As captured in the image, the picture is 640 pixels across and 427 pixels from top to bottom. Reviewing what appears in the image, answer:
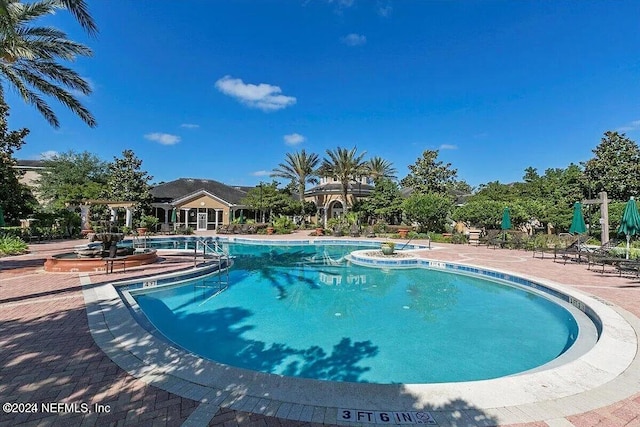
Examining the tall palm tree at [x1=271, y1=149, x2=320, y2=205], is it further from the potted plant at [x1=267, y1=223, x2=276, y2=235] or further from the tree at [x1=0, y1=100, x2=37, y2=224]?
the tree at [x1=0, y1=100, x2=37, y2=224]

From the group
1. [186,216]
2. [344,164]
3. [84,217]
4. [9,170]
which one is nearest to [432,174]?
[344,164]

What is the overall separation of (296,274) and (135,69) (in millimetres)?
18763

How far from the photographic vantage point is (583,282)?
1040cm

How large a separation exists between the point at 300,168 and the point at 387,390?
3764cm


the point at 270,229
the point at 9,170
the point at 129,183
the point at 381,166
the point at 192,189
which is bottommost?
the point at 270,229

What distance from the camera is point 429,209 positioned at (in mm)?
28797

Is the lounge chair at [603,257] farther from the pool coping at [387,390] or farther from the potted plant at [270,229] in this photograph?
the potted plant at [270,229]

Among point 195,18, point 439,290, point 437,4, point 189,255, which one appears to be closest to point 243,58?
point 195,18

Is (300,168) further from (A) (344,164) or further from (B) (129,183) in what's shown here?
(B) (129,183)

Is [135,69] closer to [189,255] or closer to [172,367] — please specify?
[189,255]

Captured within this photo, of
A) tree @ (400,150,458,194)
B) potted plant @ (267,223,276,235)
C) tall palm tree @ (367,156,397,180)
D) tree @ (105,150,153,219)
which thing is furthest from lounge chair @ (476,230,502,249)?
tree @ (105,150,153,219)

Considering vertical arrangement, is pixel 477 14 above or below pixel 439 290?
above

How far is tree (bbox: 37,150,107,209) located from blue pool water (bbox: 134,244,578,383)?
93.3 feet

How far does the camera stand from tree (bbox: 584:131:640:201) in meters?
24.2
